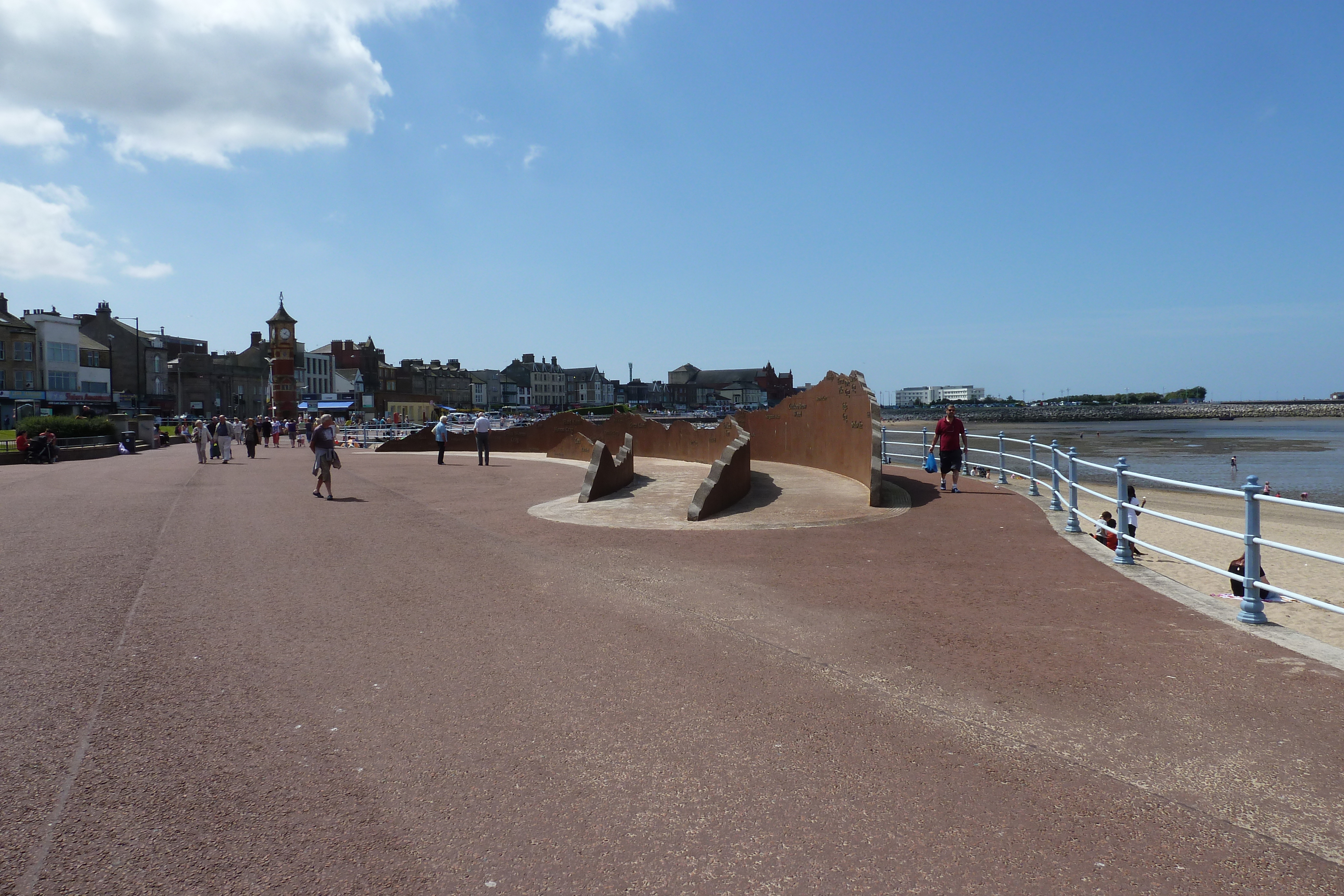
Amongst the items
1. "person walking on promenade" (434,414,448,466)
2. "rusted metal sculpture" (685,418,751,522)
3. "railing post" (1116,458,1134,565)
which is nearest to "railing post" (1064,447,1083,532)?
"railing post" (1116,458,1134,565)

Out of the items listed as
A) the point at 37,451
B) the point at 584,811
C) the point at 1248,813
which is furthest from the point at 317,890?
the point at 37,451

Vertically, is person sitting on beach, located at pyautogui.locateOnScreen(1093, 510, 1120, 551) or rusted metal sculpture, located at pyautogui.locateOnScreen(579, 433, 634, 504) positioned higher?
rusted metal sculpture, located at pyautogui.locateOnScreen(579, 433, 634, 504)

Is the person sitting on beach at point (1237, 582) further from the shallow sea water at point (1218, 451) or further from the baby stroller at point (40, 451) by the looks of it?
the baby stroller at point (40, 451)

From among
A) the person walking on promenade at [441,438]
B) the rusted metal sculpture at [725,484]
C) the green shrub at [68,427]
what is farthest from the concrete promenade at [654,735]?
the green shrub at [68,427]

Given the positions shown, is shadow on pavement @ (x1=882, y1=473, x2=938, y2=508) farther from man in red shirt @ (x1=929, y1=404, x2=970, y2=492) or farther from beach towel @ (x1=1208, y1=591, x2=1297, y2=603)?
beach towel @ (x1=1208, y1=591, x2=1297, y2=603)

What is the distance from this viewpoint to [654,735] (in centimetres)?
422

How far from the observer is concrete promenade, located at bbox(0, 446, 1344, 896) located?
308 cm

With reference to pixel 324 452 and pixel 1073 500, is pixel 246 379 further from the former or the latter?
pixel 1073 500

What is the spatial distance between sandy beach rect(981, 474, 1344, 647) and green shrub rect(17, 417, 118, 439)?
31.6 metres

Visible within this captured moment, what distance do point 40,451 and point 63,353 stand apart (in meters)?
46.0

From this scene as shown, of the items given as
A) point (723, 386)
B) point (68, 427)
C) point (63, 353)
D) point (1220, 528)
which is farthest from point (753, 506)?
point (723, 386)

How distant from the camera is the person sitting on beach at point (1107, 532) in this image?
33.2ft

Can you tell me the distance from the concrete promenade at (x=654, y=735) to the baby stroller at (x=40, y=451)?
24.4 metres

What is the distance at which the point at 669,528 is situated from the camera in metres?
11.4
